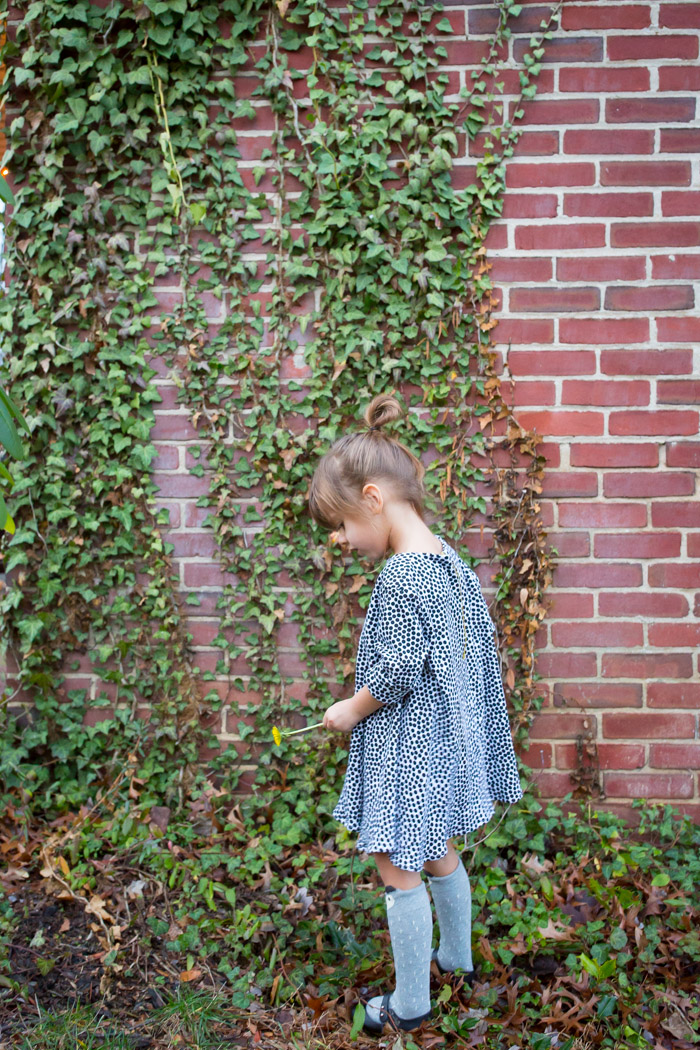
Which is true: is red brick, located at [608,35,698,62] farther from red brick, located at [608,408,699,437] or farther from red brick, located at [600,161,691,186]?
red brick, located at [608,408,699,437]

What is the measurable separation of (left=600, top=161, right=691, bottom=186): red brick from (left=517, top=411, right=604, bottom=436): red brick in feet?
2.45

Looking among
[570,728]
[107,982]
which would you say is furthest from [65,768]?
[570,728]

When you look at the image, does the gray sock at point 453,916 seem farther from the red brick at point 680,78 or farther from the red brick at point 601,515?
the red brick at point 680,78

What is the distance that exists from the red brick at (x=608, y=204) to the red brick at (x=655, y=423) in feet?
1.67

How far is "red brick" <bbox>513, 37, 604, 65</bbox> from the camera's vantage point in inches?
98.7

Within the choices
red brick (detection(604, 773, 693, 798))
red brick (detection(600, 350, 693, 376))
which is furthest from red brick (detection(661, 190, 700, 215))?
red brick (detection(604, 773, 693, 798))

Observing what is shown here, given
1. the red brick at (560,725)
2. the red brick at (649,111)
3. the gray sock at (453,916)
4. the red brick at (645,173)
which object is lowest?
the gray sock at (453,916)

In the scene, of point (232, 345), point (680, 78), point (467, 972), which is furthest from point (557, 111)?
point (467, 972)

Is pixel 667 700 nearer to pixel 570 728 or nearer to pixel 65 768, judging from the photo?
pixel 570 728

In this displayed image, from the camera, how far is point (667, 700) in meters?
2.61

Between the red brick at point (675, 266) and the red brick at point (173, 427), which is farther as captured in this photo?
the red brick at point (173, 427)

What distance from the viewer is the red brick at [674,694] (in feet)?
8.55

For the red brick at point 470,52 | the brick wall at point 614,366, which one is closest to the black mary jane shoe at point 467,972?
the brick wall at point 614,366

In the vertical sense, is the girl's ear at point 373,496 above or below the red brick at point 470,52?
below
